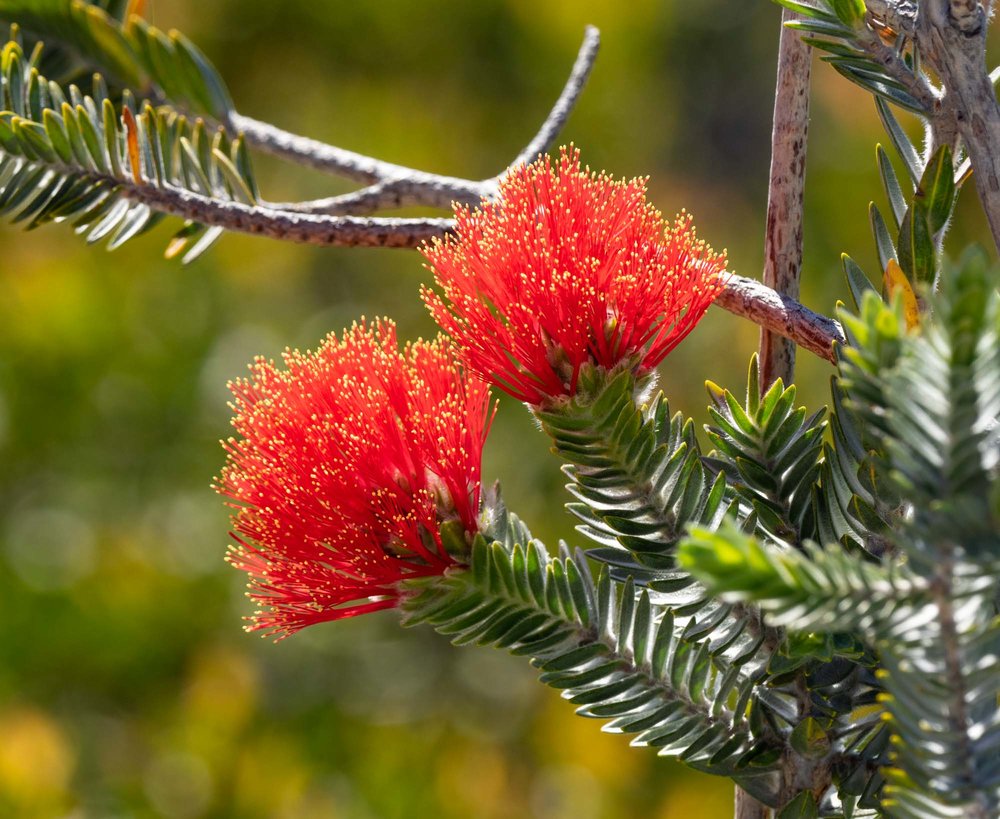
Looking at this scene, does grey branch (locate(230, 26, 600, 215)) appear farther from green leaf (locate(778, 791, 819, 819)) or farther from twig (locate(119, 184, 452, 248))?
green leaf (locate(778, 791, 819, 819))

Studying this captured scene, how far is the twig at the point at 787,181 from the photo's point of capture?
1.70 feet

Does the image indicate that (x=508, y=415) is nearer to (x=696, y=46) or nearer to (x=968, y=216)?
(x=968, y=216)

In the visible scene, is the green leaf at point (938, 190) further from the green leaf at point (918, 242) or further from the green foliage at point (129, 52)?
the green foliage at point (129, 52)

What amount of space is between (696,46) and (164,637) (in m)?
2.08

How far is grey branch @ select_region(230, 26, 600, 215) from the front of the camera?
0.67 metres

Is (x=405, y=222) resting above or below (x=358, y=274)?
below

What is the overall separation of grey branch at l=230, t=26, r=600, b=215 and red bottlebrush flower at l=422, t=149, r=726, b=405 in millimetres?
172

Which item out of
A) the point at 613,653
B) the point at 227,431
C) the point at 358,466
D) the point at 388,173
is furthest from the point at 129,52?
the point at 227,431

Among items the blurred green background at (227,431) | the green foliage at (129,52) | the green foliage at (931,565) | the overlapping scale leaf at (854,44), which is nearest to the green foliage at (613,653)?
the green foliage at (931,565)

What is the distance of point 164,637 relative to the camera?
2160mm

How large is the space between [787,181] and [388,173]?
1.00 feet

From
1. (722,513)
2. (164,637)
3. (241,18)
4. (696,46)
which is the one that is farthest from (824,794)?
(696,46)

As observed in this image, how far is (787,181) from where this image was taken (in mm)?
527

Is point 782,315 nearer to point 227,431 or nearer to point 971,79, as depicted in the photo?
point 971,79
